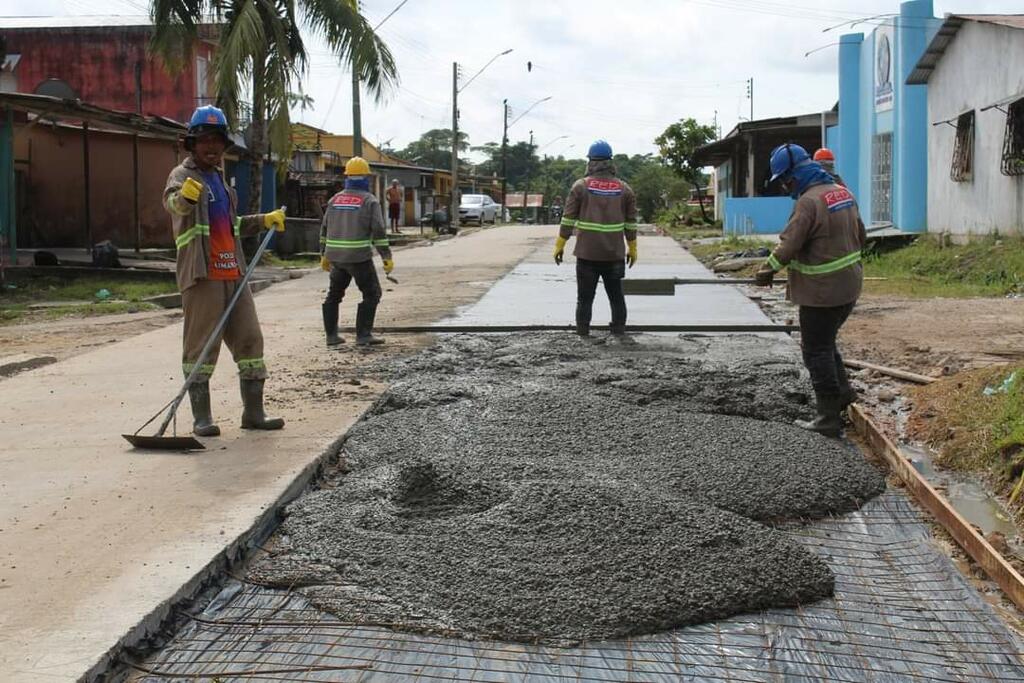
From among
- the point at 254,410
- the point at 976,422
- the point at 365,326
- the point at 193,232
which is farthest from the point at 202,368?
the point at 976,422

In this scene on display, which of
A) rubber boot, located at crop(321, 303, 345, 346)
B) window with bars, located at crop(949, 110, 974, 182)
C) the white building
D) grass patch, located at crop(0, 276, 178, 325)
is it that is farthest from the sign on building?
rubber boot, located at crop(321, 303, 345, 346)

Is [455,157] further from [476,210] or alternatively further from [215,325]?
[215,325]

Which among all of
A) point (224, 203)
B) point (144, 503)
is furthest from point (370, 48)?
point (144, 503)

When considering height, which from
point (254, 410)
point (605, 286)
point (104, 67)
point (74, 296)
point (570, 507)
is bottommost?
point (570, 507)

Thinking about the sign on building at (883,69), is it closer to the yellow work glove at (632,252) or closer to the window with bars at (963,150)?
the window with bars at (963,150)

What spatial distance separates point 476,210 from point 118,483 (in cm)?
5035

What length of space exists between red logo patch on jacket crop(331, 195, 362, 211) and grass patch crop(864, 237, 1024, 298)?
8.13 m

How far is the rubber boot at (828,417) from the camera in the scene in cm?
A: 660

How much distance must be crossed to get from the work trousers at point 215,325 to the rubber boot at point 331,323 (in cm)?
358

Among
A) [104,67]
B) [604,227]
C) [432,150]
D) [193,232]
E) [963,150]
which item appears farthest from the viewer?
[432,150]

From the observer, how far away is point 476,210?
5528 centimetres

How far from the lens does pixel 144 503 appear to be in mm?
5031

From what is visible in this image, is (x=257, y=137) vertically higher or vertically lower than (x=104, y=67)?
lower

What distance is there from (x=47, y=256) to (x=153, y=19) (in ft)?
17.3
